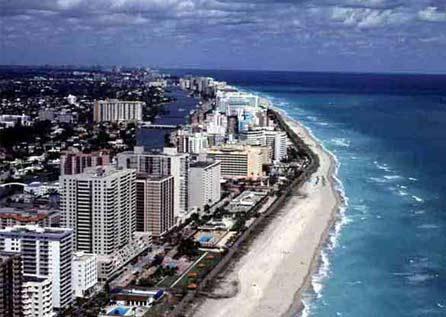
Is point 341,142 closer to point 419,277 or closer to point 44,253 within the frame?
point 419,277

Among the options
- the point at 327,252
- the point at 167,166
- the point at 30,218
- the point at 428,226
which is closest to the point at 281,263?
the point at 327,252

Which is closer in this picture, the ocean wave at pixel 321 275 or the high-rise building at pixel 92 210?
the ocean wave at pixel 321 275

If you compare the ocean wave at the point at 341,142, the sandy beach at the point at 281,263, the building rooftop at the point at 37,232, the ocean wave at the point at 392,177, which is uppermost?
the building rooftop at the point at 37,232

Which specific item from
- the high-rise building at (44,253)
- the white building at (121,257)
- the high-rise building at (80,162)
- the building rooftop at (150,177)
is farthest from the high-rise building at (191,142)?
the high-rise building at (44,253)

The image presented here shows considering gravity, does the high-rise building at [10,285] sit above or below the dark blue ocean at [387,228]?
above

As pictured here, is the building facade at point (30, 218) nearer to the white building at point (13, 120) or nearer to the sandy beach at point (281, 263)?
the sandy beach at point (281, 263)

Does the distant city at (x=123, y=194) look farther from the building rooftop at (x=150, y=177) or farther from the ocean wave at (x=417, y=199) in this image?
the ocean wave at (x=417, y=199)

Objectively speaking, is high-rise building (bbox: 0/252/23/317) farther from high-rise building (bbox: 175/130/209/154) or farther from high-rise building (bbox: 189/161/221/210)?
high-rise building (bbox: 175/130/209/154)

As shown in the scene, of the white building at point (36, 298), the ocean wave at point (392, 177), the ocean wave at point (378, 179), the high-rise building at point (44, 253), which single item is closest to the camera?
the white building at point (36, 298)

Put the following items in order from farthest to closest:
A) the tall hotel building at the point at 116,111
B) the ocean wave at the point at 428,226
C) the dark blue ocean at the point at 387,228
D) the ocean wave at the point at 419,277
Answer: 1. the tall hotel building at the point at 116,111
2. the ocean wave at the point at 428,226
3. the ocean wave at the point at 419,277
4. the dark blue ocean at the point at 387,228
